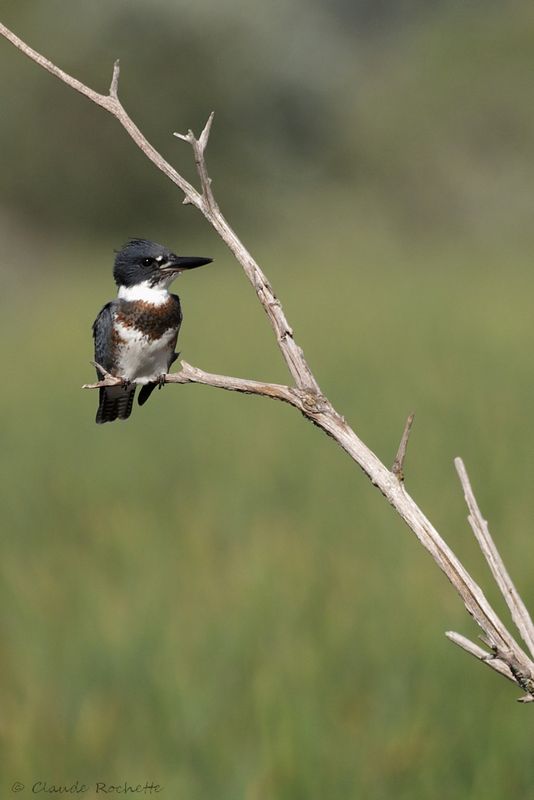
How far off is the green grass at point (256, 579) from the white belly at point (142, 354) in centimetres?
450

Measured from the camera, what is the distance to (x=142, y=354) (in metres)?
1.52

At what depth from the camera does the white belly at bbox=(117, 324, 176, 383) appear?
1.51m

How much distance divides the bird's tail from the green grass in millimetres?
4579

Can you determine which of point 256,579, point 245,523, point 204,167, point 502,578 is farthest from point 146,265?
point 245,523

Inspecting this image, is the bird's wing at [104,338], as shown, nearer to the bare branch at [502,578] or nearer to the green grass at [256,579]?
the bare branch at [502,578]

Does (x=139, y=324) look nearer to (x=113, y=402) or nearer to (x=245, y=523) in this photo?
(x=113, y=402)

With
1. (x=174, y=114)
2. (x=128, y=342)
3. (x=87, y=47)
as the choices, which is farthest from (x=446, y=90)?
(x=128, y=342)

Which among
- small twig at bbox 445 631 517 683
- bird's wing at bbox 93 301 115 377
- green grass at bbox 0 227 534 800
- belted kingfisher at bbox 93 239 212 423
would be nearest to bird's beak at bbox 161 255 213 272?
belted kingfisher at bbox 93 239 212 423

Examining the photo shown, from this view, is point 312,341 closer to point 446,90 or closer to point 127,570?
point 127,570

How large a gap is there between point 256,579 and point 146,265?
7076 millimetres

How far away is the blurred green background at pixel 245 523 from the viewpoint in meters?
6.24

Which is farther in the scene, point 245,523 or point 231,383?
point 245,523

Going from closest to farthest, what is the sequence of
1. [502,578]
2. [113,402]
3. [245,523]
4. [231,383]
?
[231,383] → [502,578] → [113,402] → [245,523]

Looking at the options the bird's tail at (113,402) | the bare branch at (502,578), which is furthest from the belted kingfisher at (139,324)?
the bare branch at (502,578)
